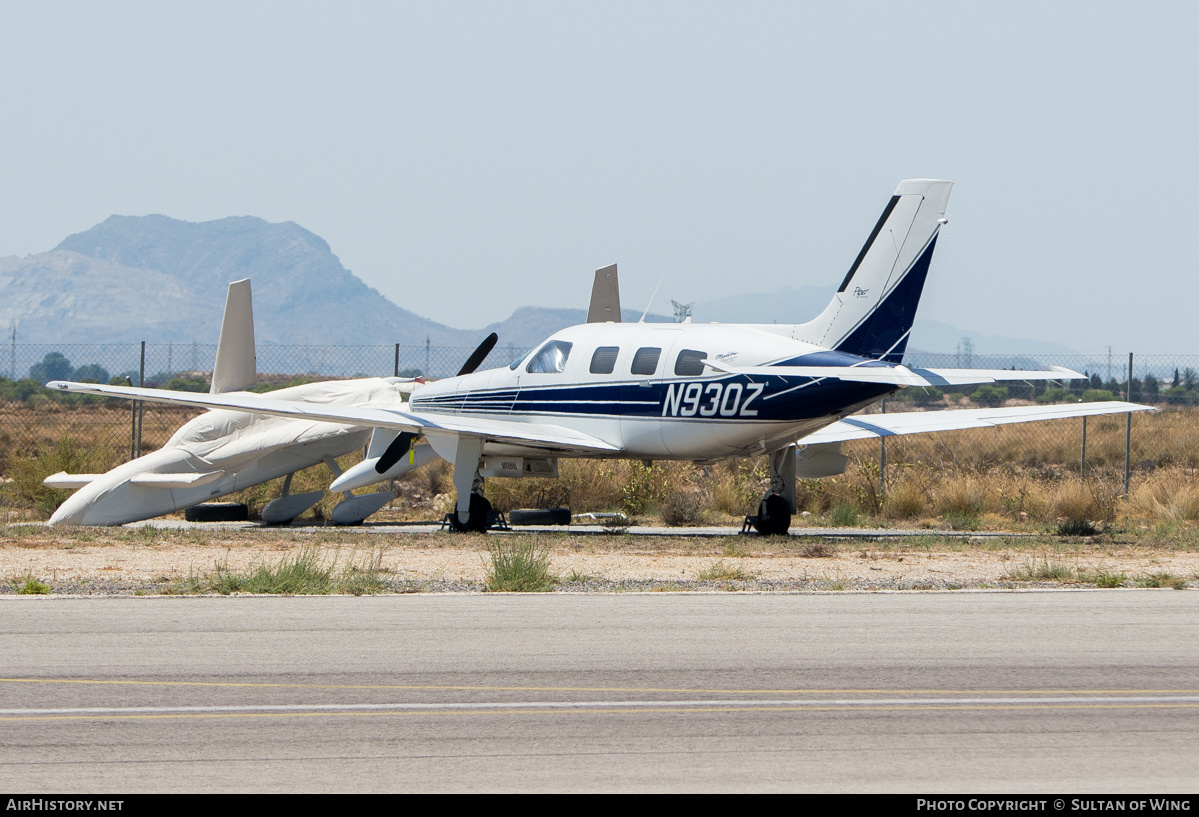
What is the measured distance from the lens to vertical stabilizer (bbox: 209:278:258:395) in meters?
23.1

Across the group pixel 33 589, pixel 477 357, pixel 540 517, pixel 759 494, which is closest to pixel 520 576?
pixel 33 589

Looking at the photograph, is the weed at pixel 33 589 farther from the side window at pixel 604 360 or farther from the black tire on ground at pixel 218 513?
the black tire on ground at pixel 218 513

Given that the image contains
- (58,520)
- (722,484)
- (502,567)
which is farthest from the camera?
(722,484)

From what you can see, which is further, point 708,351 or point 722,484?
point 722,484

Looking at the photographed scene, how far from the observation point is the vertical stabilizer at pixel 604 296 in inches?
920

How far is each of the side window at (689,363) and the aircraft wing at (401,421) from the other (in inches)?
64.9

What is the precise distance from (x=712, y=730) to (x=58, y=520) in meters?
16.5

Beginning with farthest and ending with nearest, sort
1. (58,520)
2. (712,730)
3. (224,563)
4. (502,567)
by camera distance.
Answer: (58,520) → (224,563) → (502,567) → (712,730)

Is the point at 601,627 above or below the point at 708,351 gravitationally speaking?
below

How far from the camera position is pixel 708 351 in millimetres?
18656

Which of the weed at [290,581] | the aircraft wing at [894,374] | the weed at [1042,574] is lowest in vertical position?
the weed at [290,581]

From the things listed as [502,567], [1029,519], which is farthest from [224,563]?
[1029,519]

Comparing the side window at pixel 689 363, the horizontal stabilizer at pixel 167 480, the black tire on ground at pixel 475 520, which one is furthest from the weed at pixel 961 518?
the horizontal stabilizer at pixel 167 480
